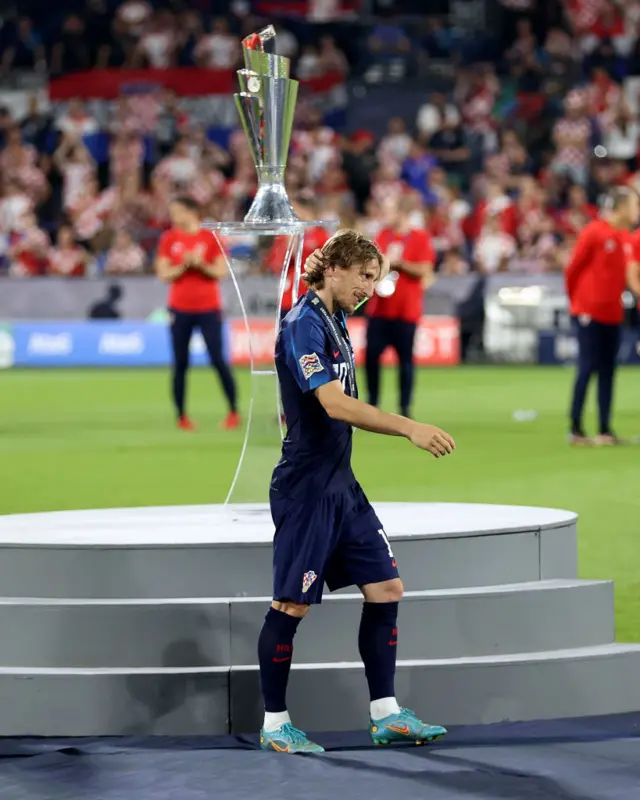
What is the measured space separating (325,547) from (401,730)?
0.64m

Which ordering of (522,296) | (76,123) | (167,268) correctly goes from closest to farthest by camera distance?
(167,268) < (522,296) < (76,123)

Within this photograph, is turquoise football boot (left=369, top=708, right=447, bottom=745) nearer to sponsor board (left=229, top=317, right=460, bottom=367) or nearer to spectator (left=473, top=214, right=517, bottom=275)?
sponsor board (left=229, top=317, right=460, bottom=367)

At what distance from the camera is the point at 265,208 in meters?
7.28

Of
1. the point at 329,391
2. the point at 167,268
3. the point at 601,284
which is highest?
the point at 167,268

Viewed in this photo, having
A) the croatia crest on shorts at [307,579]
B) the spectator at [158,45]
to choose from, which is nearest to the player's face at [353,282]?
the croatia crest on shorts at [307,579]

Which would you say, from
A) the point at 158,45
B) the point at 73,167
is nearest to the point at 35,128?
the point at 73,167

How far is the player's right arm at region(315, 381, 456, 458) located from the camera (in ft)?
16.3

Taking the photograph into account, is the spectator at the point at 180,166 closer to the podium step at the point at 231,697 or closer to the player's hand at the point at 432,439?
the podium step at the point at 231,697

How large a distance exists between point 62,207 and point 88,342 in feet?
15.6

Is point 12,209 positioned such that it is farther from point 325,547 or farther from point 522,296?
point 325,547

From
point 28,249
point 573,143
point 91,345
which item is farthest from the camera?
point 573,143

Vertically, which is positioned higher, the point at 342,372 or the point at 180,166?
the point at 180,166

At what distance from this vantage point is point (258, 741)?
5477 millimetres

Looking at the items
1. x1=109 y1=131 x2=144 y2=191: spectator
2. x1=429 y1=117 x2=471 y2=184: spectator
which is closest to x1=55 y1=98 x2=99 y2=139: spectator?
x1=109 y1=131 x2=144 y2=191: spectator
